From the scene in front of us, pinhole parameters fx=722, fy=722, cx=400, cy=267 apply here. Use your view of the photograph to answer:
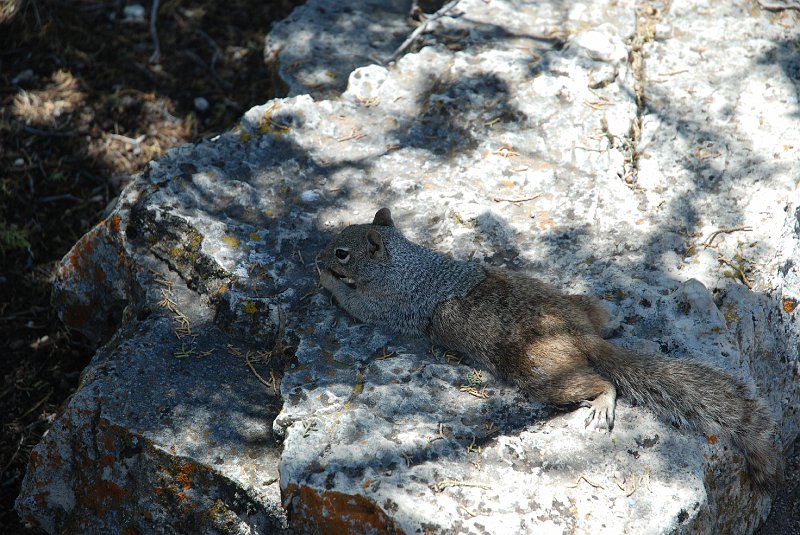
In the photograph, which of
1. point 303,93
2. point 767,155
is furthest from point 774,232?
point 303,93

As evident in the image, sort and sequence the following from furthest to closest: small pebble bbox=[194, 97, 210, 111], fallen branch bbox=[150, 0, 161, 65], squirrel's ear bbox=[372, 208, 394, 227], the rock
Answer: fallen branch bbox=[150, 0, 161, 65] → small pebble bbox=[194, 97, 210, 111] → squirrel's ear bbox=[372, 208, 394, 227] → the rock

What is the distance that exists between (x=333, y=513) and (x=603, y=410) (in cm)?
A: 149

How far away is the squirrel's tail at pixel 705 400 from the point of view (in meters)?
3.74

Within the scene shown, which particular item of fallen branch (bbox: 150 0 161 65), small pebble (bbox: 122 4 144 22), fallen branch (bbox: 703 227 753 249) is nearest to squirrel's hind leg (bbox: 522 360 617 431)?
fallen branch (bbox: 703 227 753 249)

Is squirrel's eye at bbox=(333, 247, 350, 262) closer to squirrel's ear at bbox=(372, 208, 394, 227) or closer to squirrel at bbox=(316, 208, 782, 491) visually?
squirrel at bbox=(316, 208, 782, 491)

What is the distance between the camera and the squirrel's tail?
3.74 meters

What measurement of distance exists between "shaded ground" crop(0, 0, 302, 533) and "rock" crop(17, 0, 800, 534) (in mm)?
795

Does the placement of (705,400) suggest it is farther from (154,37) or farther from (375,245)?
(154,37)

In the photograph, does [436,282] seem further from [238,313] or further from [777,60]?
[777,60]

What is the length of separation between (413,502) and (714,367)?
1798 mm

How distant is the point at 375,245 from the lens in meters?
4.64

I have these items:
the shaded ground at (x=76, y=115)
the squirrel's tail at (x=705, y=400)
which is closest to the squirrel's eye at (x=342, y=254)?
the squirrel's tail at (x=705, y=400)

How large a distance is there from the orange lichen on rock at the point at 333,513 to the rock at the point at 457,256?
16 millimetres

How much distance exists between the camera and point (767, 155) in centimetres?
511
